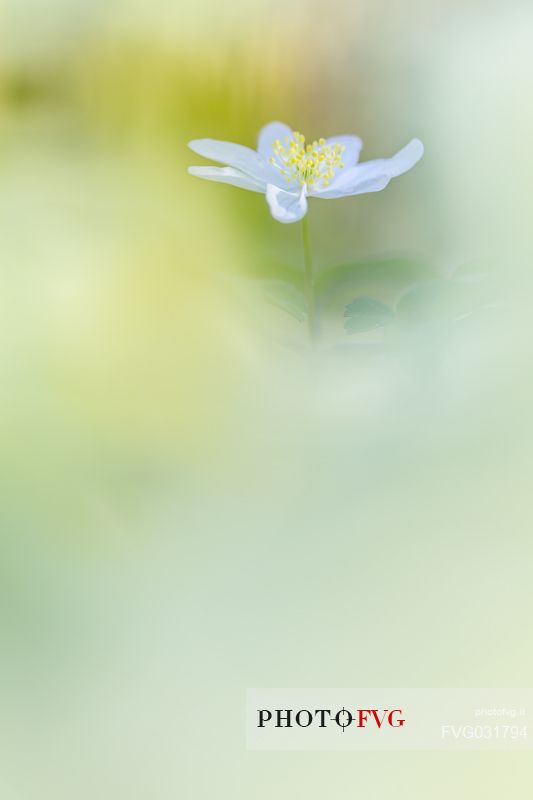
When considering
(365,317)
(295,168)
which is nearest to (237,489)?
(365,317)

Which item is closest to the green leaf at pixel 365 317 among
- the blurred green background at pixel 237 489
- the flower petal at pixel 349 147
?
the blurred green background at pixel 237 489

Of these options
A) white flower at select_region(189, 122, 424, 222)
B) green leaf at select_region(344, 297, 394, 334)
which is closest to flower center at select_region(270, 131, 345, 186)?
white flower at select_region(189, 122, 424, 222)

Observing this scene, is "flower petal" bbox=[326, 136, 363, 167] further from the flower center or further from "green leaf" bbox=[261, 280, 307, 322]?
"green leaf" bbox=[261, 280, 307, 322]

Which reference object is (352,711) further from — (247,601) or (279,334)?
(279,334)

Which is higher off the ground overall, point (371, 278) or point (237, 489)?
point (371, 278)

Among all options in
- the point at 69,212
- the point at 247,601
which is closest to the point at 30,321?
the point at 69,212

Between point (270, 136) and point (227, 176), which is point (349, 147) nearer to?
point (270, 136)

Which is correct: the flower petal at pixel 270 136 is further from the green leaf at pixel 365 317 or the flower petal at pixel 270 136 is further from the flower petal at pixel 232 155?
the green leaf at pixel 365 317
